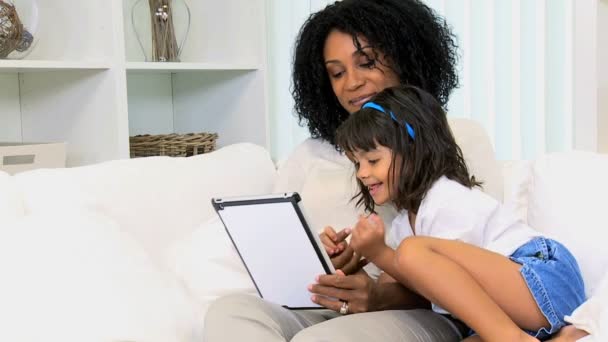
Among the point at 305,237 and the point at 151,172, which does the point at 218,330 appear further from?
the point at 151,172

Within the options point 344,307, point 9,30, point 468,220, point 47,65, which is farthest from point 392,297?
point 9,30

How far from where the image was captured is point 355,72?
1767 millimetres

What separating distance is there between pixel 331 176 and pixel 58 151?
2.52 feet

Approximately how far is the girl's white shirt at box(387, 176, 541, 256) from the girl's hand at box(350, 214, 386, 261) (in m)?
0.08

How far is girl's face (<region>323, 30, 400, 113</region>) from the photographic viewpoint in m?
1.75

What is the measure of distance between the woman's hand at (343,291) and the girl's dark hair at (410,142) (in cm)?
17

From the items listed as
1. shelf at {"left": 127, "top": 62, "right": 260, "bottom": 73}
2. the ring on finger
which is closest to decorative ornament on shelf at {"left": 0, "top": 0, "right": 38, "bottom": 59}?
shelf at {"left": 127, "top": 62, "right": 260, "bottom": 73}

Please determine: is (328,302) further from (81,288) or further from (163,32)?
(163,32)

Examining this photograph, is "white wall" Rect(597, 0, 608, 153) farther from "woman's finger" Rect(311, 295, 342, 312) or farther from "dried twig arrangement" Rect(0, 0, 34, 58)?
"dried twig arrangement" Rect(0, 0, 34, 58)

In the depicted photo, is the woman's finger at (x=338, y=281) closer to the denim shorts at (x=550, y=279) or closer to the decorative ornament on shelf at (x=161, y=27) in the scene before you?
the denim shorts at (x=550, y=279)

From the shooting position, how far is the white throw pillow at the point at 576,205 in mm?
1573

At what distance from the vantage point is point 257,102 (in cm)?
269

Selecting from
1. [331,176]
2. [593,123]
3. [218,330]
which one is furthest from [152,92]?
[218,330]

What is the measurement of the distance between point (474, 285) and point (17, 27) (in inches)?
54.5
